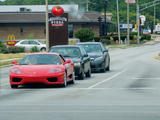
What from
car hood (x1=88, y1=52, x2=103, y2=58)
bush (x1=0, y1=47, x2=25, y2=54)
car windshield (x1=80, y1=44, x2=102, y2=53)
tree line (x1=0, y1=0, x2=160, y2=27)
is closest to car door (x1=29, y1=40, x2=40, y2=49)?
bush (x1=0, y1=47, x2=25, y2=54)

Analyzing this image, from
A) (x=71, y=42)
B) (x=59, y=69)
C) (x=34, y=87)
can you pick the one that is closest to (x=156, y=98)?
(x=59, y=69)

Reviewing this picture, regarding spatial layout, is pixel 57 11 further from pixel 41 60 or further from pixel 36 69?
pixel 36 69

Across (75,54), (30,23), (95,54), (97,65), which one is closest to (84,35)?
(30,23)

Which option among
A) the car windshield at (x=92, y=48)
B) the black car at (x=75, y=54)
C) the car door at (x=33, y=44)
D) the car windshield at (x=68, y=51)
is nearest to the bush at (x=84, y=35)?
the car door at (x=33, y=44)

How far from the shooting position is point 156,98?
1378cm

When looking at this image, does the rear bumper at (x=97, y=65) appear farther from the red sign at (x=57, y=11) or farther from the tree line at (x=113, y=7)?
the tree line at (x=113, y=7)

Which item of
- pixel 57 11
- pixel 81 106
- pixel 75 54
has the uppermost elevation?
pixel 57 11

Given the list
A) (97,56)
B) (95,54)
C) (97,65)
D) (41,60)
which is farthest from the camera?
(95,54)

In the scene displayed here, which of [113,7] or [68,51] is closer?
[68,51]

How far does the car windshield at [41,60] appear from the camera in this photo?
60.0 ft

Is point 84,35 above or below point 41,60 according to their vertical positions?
below

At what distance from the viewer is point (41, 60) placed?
727 inches

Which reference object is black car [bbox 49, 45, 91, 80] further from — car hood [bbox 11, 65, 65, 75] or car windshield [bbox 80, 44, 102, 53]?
car windshield [bbox 80, 44, 102, 53]

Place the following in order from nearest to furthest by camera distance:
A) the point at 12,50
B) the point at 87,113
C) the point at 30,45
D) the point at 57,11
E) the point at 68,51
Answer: the point at 87,113
the point at 68,51
the point at 57,11
the point at 12,50
the point at 30,45
